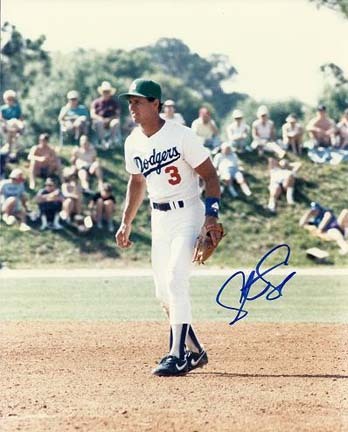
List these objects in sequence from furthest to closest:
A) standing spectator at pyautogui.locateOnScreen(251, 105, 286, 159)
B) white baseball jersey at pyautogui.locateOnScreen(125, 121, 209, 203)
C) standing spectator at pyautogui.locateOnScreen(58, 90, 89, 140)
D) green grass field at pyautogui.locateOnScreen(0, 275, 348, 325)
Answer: standing spectator at pyautogui.locateOnScreen(251, 105, 286, 159), standing spectator at pyautogui.locateOnScreen(58, 90, 89, 140), green grass field at pyautogui.locateOnScreen(0, 275, 348, 325), white baseball jersey at pyautogui.locateOnScreen(125, 121, 209, 203)

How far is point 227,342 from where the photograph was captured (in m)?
8.68

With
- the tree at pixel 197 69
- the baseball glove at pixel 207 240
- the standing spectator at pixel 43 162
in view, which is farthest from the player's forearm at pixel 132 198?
the tree at pixel 197 69

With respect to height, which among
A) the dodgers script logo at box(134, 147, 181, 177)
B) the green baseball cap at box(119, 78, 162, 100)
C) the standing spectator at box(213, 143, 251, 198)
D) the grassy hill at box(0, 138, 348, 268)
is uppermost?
the green baseball cap at box(119, 78, 162, 100)

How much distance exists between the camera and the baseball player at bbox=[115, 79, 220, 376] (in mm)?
6918

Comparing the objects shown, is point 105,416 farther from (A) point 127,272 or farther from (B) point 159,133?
(A) point 127,272

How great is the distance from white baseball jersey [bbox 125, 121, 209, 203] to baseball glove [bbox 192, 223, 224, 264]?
1.03 ft

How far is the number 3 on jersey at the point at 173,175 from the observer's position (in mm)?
7020

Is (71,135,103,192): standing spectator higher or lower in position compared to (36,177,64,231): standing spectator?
higher

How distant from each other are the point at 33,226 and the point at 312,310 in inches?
341

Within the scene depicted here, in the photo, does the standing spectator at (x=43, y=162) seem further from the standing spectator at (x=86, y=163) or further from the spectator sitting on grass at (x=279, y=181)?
the spectator sitting on grass at (x=279, y=181)

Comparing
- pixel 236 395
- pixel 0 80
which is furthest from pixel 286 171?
pixel 236 395

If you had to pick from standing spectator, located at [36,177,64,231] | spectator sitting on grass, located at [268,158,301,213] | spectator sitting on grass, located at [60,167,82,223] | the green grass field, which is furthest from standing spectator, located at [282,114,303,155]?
the green grass field

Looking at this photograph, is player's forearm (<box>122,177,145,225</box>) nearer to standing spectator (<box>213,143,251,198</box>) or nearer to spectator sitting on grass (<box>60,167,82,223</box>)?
spectator sitting on grass (<box>60,167,82,223</box>)

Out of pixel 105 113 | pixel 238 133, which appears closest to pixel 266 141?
pixel 238 133
